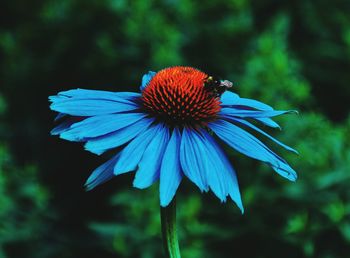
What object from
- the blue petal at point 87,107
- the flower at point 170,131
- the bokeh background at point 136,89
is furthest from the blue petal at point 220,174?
the bokeh background at point 136,89

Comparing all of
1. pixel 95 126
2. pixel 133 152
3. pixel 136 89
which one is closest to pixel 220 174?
pixel 133 152

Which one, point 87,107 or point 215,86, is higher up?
point 215,86

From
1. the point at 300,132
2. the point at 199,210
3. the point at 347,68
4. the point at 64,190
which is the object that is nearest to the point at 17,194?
the point at 64,190

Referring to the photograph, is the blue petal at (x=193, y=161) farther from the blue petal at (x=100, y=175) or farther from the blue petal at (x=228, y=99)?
the blue petal at (x=228, y=99)

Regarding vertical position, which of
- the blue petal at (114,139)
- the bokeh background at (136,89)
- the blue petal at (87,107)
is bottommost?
the blue petal at (114,139)

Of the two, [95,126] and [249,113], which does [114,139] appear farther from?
[249,113]

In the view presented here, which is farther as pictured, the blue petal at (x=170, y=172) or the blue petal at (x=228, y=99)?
the blue petal at (x=228, y=99)
